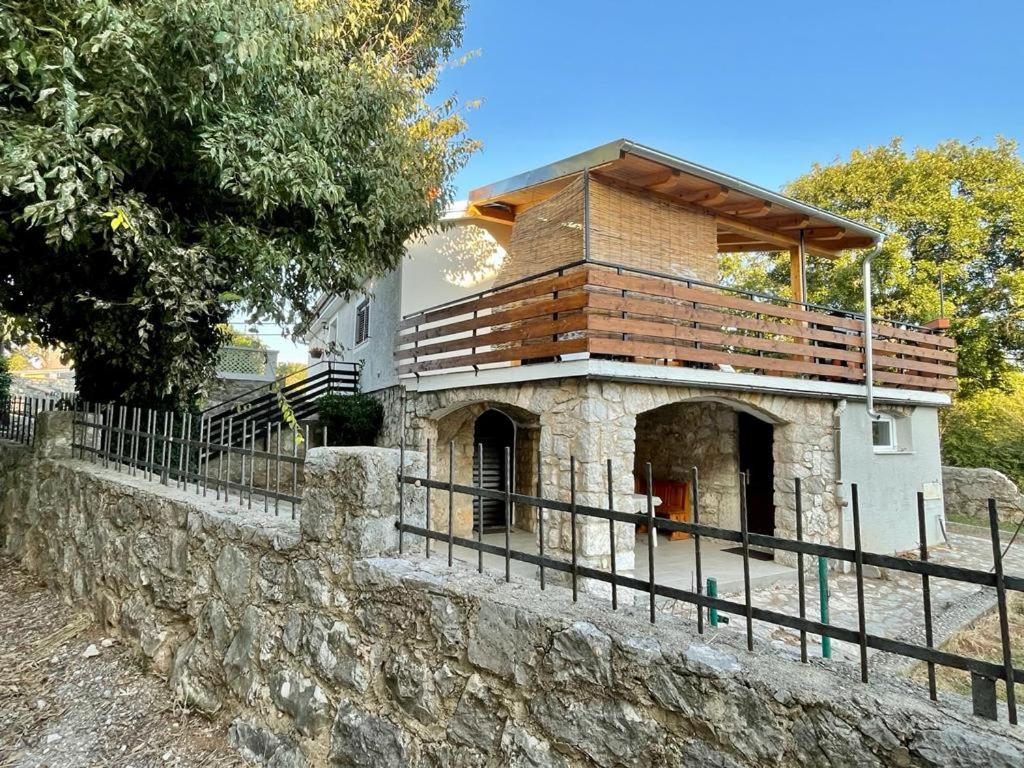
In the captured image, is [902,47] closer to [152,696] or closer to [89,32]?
[89,32]

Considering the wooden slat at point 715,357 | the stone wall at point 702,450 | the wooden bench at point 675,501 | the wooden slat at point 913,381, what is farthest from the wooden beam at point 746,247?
the wooden bench at point 675,501

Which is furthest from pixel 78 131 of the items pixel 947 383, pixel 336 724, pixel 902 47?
pixel 902 47

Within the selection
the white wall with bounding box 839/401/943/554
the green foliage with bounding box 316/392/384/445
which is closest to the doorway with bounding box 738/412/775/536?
the white wall with bounding box 839/401/943/554

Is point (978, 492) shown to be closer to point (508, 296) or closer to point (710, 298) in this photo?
point (710, 298)

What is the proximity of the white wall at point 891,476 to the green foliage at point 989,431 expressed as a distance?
5.81 m

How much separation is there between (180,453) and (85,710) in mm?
1772

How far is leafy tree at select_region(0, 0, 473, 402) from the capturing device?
409 cm

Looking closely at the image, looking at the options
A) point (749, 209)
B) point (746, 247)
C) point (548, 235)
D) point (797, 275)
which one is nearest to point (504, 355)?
point (548, 235)

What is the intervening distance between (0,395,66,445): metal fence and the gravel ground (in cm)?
291

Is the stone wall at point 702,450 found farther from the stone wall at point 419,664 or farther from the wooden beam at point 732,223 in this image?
the stone wall at point 419,664

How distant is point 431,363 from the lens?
8.57 m

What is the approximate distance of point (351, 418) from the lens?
34.3 ft

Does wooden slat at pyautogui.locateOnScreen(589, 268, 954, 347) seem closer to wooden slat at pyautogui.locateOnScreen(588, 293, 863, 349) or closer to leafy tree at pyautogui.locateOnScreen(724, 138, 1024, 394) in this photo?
wooden slat at pyautogui.locateOnScreen(588, 293, 863, 349)

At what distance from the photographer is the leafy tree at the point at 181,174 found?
4086 mm
